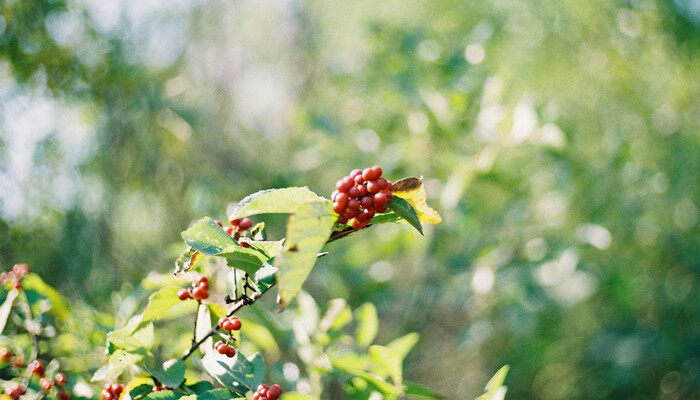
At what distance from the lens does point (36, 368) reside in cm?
57

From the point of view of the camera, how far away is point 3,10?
969 mm

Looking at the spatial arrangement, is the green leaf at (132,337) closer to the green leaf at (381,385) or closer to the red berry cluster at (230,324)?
the red berry cluster at (230,324)

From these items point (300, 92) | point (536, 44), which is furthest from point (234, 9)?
point (536, 44)

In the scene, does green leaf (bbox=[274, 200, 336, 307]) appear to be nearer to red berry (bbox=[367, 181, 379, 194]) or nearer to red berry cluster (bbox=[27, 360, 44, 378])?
red berry (bbox=[367, 181, 379, 194])

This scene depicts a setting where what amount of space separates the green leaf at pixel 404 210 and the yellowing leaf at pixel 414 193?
0.04 ft

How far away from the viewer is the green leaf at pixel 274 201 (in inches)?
14.9

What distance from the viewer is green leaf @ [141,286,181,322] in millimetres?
494

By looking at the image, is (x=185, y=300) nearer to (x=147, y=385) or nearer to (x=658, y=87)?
(x=147, y=385)

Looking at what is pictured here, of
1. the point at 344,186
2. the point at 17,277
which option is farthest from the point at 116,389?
the point at 344,186

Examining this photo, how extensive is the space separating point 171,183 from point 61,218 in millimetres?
385

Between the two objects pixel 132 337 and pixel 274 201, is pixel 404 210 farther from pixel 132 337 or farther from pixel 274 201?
pixel 132 337

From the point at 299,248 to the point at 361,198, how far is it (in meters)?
0.08

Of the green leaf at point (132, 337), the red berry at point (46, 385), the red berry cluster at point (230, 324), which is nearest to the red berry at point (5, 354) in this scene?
the red berry at point (46, 385)

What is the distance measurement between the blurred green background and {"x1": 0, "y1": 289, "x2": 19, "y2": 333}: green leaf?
29 cm
